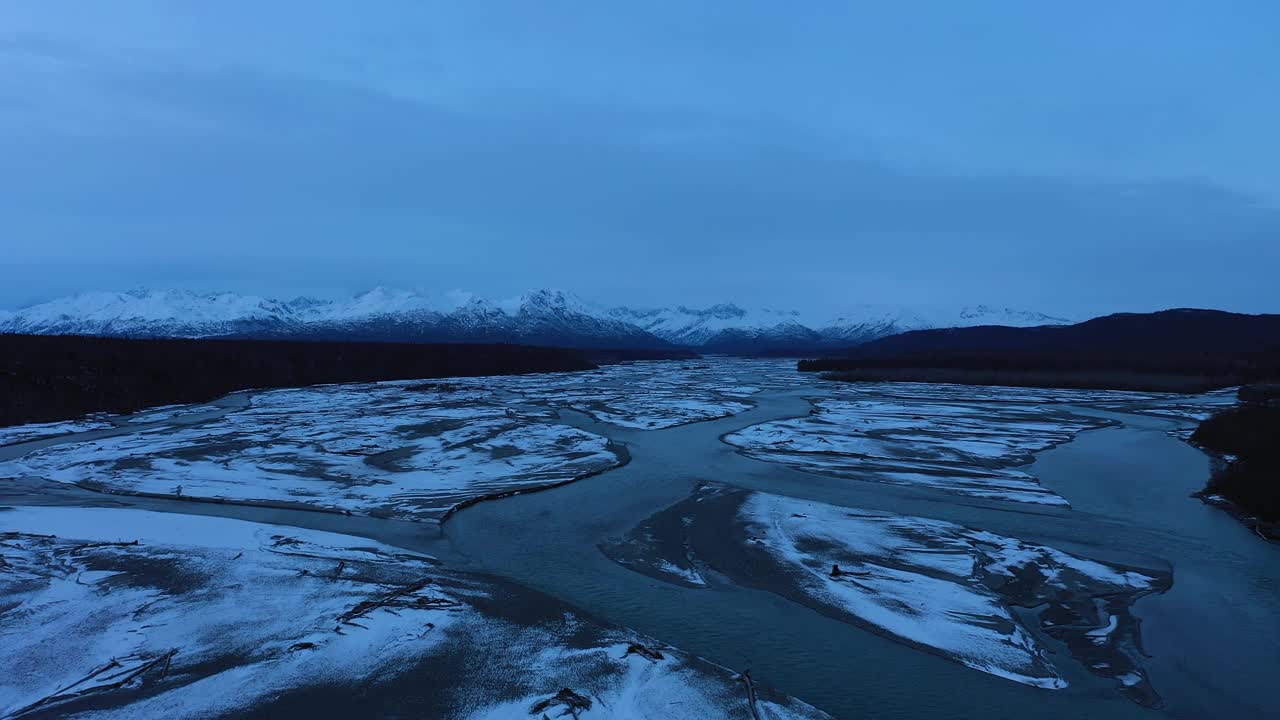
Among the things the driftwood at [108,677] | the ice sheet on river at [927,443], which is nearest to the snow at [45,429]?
the driftwood at [108,677]

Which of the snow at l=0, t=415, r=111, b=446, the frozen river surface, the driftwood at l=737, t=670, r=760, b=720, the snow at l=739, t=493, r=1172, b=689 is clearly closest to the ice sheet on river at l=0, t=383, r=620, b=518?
the frozen river surface

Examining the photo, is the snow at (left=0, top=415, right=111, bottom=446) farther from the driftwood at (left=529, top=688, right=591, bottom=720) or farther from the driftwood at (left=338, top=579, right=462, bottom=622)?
the driftwood at (left=529, top=688, right=591, bottom=720)

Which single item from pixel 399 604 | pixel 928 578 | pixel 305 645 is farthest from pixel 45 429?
pixel 928 578

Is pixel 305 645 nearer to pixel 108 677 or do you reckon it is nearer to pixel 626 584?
pixel 108 677

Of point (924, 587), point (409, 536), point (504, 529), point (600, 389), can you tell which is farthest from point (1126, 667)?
point (600, 389)

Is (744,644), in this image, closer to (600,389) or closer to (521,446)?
(521,446)
